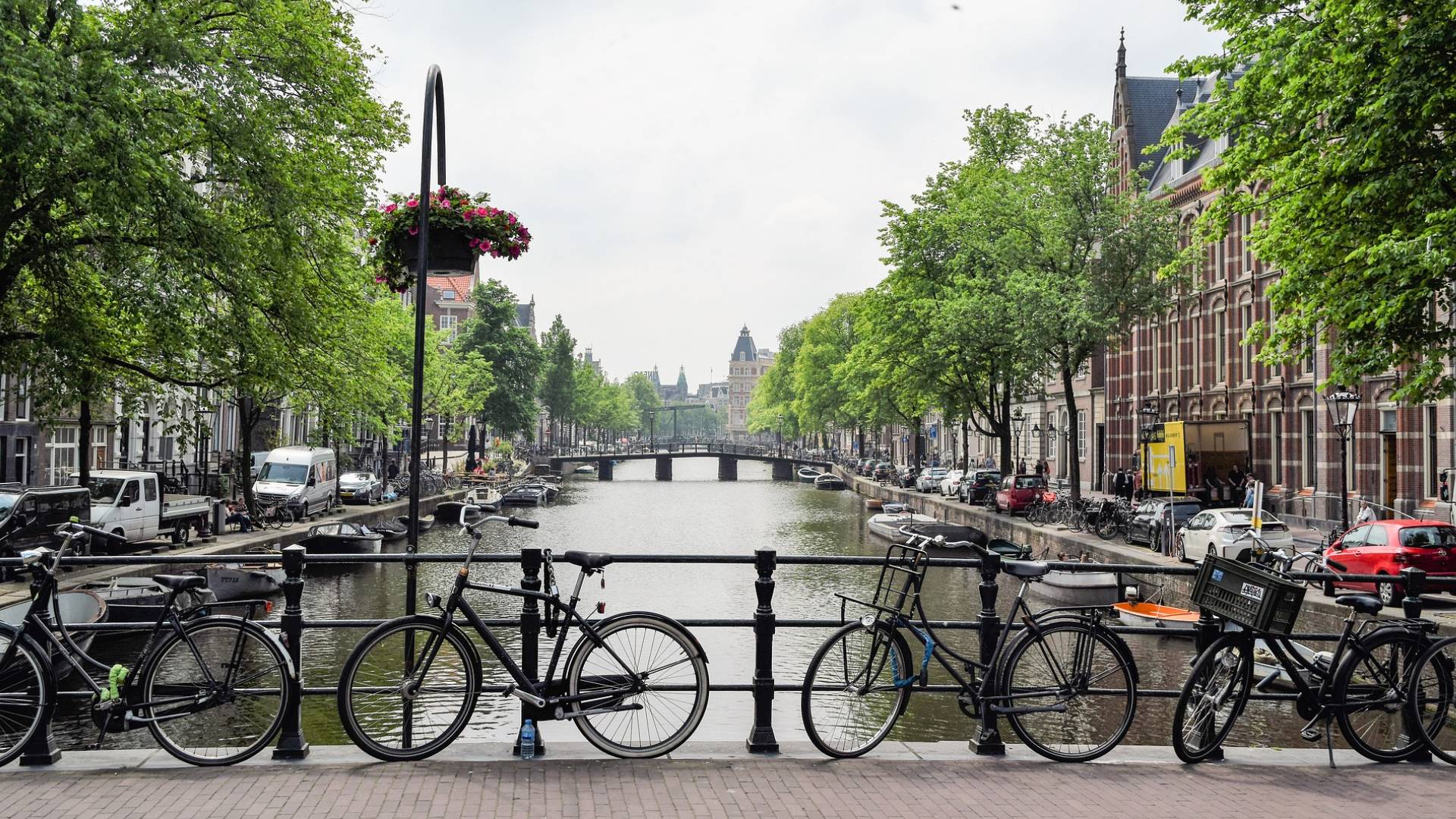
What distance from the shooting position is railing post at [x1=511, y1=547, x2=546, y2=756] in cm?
637

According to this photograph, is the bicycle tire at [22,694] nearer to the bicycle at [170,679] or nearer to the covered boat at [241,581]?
the bicycle at [170,679]

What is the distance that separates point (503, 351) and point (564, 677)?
3013 inches

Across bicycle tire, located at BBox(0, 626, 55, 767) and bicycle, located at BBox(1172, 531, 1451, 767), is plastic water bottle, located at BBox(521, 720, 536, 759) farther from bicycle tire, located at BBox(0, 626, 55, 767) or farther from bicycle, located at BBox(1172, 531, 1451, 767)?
bicycle, located at BBox(1172, 531, 1451, 767)

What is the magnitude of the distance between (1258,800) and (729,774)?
105 inches

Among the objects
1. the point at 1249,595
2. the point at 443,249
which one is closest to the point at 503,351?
the point at 443,249

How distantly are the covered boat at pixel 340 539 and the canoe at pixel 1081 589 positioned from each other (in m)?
16.5

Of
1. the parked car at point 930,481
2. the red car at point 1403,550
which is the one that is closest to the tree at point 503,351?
the parked car at point 930,481

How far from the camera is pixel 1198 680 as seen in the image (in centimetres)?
660

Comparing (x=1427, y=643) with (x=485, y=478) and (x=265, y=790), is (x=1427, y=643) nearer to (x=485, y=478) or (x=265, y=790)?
(x=265, y=790)

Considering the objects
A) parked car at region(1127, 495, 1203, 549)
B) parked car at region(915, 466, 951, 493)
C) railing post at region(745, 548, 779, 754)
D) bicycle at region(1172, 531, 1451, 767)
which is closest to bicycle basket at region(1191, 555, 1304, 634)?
bicycle at region(1172, 531, 1451, 767)

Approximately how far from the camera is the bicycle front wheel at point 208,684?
20.1 ft

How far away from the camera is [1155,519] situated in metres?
30.8

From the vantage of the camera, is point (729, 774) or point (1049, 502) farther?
point (1049, 502)

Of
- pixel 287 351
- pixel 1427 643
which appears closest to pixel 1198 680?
pixel 1427 643
